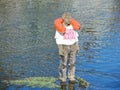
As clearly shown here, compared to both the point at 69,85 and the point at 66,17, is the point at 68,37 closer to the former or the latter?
the point at 66,17

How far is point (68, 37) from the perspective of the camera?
1253 cm

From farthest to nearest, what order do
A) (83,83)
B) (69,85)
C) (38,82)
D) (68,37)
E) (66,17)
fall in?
(38,82)
(83,83)
(69,85)
(68,37)
(66,17)

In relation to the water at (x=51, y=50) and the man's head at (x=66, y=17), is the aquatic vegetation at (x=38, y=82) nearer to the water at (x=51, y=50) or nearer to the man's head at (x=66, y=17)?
the water at (x=51, y=50)

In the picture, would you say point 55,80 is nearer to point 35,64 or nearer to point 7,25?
point 35,64

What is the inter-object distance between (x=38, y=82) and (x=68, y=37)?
6.40 feet

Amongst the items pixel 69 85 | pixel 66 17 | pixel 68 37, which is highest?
pixel 66 17

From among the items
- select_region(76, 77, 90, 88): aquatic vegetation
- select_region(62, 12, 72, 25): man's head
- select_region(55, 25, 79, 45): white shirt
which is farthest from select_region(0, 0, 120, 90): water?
select_region(62, 12, 72, 25): man's head

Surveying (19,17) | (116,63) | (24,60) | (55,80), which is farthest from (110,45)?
(19,17)

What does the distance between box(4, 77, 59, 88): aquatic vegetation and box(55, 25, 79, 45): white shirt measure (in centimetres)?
148

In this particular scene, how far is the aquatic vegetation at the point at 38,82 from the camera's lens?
41.9ft

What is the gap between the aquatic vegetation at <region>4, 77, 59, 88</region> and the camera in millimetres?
12781

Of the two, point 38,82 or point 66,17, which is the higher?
point 66,17

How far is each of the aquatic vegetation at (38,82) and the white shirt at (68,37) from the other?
1477mm

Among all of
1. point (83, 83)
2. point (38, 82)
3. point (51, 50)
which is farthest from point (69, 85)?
point (51, 50)
